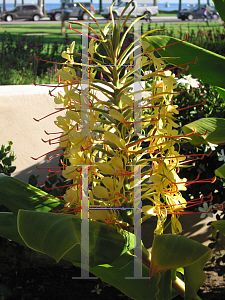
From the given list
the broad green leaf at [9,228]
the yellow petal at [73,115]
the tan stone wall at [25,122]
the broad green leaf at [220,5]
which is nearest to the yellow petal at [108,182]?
the yellow petal at [73,115]

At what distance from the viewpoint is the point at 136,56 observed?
94cm

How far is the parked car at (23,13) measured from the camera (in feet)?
82.6

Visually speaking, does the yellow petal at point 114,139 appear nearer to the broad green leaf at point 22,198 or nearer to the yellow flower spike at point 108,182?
the yellow flower spike at point 108,182

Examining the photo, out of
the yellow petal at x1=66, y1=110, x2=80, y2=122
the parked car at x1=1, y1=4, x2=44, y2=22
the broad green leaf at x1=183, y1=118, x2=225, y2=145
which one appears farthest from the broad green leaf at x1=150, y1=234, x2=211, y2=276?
the parked car at x1=1, y1=4, x2=44, y2=22

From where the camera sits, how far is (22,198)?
1.20 metres

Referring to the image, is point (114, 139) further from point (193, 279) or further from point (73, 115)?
point (193, 279)

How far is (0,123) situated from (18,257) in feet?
3.70

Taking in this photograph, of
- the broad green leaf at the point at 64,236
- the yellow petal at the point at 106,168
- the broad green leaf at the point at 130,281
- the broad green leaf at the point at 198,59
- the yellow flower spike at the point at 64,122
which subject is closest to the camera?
the broad green leaf at the point at 64,236

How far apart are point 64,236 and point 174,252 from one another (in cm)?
31

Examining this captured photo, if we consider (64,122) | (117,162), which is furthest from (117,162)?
(64,122)

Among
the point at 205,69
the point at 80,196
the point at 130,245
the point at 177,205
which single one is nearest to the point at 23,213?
the point at 80,196

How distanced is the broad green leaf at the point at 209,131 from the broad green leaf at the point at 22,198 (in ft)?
2.19

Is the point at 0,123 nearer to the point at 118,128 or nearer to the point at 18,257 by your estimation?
the point at 18,257

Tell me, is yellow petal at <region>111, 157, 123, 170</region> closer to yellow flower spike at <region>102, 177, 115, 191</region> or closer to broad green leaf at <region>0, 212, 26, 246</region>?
yellow flower spike at <region>102, 177, 115, 191</region>
